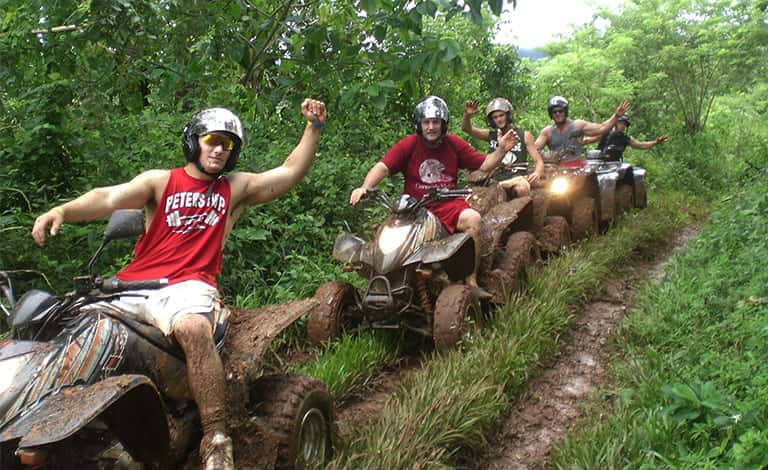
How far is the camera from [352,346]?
5.04 meters

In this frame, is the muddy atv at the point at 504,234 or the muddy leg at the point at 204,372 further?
the muddy atv at the point at 504,234

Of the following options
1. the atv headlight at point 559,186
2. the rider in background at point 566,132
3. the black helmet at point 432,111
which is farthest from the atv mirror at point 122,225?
the rider in background at point 566,132

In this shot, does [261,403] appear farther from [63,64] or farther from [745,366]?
[63,64]

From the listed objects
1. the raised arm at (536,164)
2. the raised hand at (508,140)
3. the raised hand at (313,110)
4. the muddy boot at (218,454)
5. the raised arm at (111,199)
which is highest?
the raised hand at (313,110)

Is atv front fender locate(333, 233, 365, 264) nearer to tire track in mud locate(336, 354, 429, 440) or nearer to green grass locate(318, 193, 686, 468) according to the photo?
tire track in mud locate(336, 354, 429, 440)

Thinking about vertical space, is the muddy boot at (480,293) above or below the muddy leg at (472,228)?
below

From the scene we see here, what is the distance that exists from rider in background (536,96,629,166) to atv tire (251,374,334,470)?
6.89 metres

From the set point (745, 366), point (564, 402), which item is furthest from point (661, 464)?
point (564, 402)

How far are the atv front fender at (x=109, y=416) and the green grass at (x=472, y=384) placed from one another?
3.39 ft

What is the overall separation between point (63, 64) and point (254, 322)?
3126 mm

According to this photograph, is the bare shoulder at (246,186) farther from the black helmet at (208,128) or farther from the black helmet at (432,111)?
the black helmet at (432,111)

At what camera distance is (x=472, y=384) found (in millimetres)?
4172

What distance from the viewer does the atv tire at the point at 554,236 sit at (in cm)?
743

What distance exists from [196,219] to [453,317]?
91.6 inches
